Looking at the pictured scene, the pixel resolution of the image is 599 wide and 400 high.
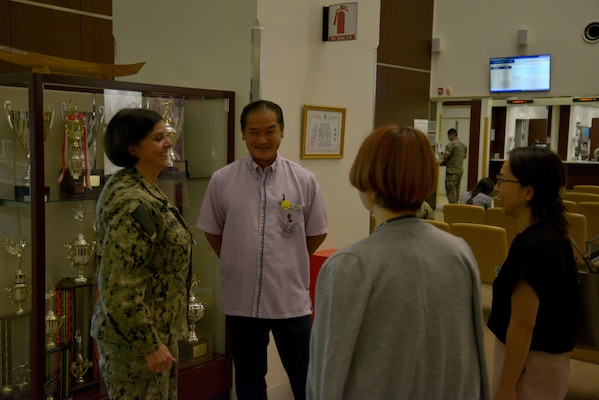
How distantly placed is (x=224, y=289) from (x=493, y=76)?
8729 mm

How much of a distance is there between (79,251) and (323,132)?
151 cm

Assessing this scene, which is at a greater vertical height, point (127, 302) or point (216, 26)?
point (216, 26)

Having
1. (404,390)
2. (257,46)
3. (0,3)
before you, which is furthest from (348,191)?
(0,3)

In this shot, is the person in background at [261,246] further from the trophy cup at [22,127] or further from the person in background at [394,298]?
the person in background at [394,298]

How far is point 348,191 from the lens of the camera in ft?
12.3

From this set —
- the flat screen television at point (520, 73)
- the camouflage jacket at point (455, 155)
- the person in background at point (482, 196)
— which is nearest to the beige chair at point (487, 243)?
the person in background at point (482, 196)

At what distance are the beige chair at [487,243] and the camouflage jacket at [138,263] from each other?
10.4 feet

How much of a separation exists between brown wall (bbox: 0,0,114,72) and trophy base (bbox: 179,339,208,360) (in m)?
3.73

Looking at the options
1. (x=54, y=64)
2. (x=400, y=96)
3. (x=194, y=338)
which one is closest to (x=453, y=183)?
(x=400, y=96)

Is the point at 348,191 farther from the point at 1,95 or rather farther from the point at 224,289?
the point at 1,95

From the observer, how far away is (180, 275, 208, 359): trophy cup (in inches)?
123

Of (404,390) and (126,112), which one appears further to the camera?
(126,112)

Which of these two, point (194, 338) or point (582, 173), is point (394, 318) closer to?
point (194, 338)

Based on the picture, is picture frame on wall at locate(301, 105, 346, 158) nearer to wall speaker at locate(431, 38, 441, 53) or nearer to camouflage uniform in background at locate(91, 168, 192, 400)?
camouflage uniform in background at locate(91, 168, 192, 400)
